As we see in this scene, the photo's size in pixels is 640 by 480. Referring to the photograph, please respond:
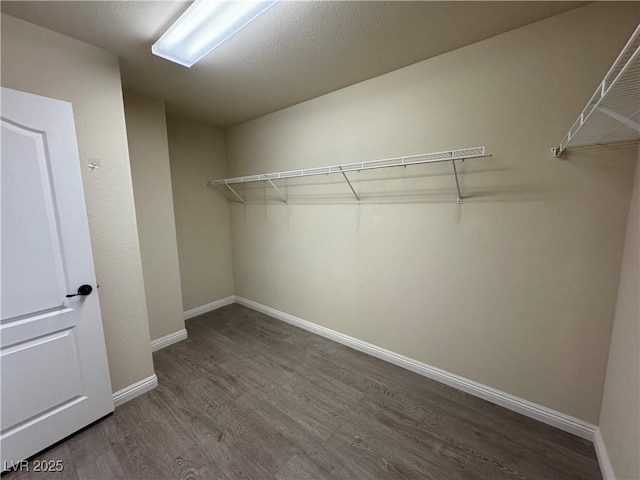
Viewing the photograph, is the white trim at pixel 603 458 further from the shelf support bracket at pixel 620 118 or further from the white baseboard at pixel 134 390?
the white baseboard at pixel 134 390

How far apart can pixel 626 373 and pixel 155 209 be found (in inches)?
138

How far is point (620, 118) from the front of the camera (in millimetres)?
1085

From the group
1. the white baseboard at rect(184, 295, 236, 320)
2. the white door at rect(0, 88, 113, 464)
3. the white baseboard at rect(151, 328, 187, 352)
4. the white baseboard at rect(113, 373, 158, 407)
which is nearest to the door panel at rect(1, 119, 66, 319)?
the white door at rect(0, 88, 113, 464)

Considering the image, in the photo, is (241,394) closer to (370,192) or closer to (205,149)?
(370,192)

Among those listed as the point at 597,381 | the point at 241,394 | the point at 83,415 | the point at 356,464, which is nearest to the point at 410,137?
the point at 597,381

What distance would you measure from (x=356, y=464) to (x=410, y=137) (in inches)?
86.8

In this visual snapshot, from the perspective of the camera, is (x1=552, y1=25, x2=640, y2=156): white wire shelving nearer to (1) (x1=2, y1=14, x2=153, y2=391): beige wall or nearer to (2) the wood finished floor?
(2) the wood finished floor

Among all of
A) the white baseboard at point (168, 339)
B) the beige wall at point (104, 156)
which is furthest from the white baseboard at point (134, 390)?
the white baseboard at point (168, 339)

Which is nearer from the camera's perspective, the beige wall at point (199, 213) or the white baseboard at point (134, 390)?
the white baseboard at point (134, 390)

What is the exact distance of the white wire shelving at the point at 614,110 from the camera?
2.62 ft

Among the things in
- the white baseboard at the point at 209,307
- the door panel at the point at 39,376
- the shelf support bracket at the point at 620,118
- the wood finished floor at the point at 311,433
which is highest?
the shelf support bracket at the point at 620,118

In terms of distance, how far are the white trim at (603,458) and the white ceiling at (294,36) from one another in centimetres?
240

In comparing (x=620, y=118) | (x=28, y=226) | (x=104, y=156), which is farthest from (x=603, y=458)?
(x=104, y=156)

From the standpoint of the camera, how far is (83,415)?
171cm
